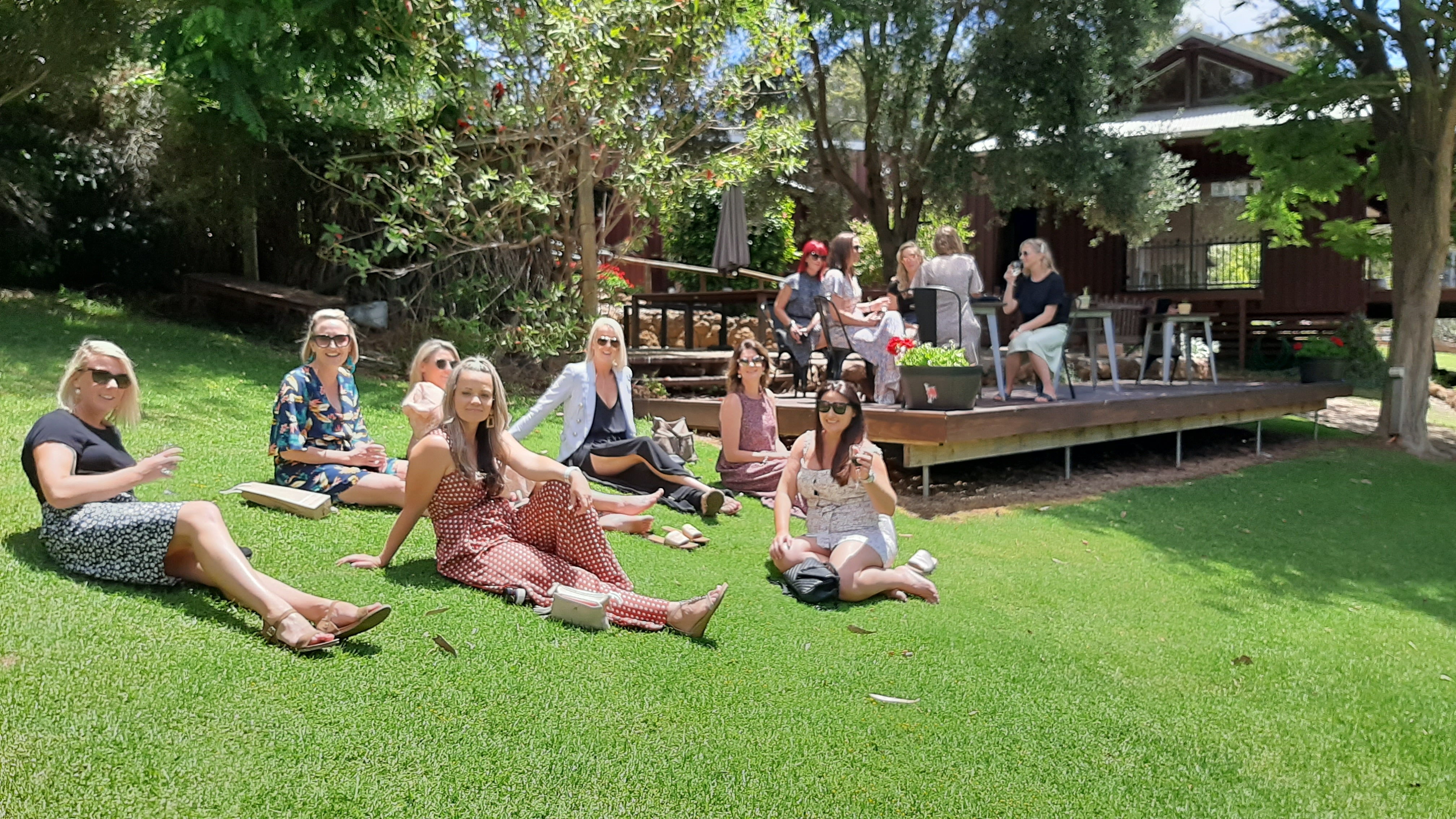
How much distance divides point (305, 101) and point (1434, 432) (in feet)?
45.6

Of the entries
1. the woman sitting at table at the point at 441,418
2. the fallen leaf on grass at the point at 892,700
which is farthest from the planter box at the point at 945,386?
the fallen leaf on grass at the point at 892,700

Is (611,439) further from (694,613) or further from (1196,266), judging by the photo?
(1196,266)

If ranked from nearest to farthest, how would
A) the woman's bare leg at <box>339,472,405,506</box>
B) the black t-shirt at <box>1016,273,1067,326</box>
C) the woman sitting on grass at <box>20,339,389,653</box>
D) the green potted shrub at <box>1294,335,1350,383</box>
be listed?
the woman sitting on grass at <box>20,339,389,653</box> → the woman's bare leg at <box>339,472,405,506</box> → the black t-shirt at <box>1016,273,1067,326</box> → the green potted shrub at <box>1294,335,1350,383</box>

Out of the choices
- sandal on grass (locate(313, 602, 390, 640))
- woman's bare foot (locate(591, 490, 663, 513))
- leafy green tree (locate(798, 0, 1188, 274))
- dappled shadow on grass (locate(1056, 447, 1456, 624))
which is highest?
leafy green tree (locate(798, 0, 1188, 274))

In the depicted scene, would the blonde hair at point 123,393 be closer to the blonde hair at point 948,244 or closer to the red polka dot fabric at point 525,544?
the red polka dot fabric at point 525,544

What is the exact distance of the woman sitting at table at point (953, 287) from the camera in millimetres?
8570

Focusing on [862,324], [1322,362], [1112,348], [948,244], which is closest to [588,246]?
[862,324]

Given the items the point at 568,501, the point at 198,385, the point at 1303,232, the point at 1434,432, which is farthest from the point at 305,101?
the point at 1303,232

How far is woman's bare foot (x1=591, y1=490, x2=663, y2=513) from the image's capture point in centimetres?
582

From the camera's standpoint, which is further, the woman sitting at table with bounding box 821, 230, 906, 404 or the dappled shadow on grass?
the woman sitting at table with bounding box 821, 230, 906, 404

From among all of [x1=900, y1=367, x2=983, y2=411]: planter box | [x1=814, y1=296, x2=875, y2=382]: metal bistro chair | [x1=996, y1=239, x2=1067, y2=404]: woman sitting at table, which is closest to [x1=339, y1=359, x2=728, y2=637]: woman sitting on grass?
[x1=900, y1=367, x2=983, y2=411]: planter box

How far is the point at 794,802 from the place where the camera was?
308 centimetres

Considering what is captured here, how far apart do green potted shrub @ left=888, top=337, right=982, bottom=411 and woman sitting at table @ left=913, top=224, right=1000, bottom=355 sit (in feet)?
2.20

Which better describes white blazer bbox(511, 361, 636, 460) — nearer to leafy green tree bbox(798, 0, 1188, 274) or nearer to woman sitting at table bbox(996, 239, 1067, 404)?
woman sitting at table bbox(996, 239, 1067, 404)
